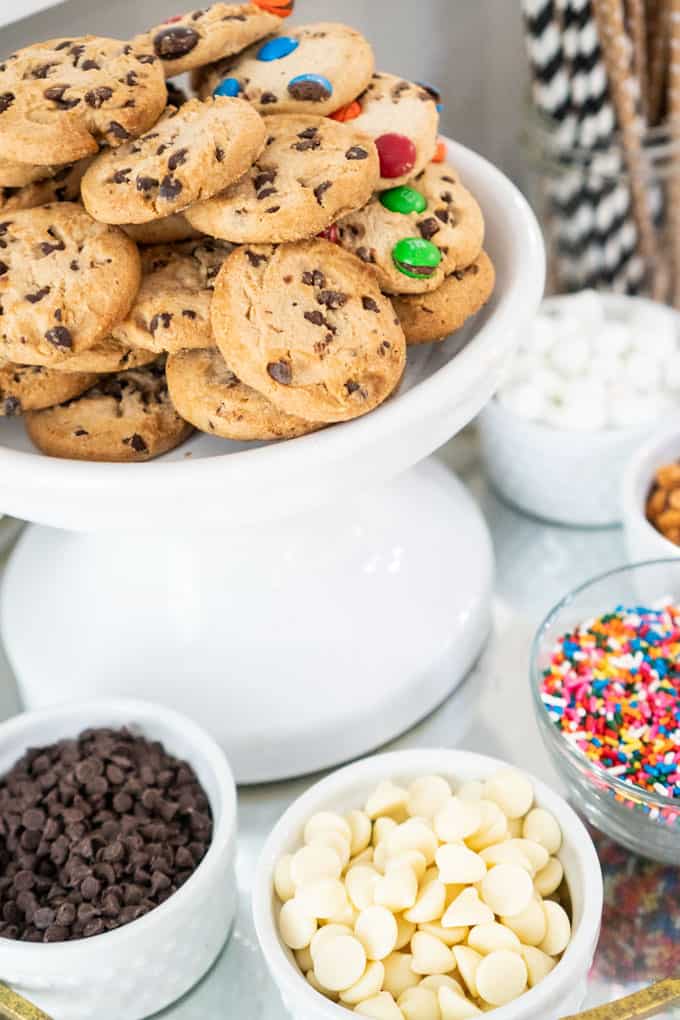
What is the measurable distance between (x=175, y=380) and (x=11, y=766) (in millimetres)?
240

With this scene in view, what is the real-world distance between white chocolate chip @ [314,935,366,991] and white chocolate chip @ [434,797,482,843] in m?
0.07

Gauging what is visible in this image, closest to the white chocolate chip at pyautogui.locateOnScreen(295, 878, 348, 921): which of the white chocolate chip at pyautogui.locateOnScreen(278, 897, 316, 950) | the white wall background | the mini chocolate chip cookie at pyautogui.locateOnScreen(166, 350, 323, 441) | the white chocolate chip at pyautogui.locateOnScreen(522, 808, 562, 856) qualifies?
the white chocolate chip at pyautogui.locateOnScreen(278, 897, 316, 950)

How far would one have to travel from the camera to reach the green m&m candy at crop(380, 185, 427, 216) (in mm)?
631

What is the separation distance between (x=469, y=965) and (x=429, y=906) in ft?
0.11

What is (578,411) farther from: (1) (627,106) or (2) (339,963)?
(2) (339,963)

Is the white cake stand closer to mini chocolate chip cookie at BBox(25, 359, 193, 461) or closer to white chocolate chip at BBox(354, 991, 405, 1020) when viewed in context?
mini chocolate chip cookie at BBox(25, 359, 193, 461)

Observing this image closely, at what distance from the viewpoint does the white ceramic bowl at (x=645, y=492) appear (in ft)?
2.61

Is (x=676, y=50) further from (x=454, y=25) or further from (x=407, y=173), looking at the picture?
(x=407, y=173)

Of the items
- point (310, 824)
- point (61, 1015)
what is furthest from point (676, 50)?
point (61, 1015)

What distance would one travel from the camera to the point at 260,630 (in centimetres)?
72

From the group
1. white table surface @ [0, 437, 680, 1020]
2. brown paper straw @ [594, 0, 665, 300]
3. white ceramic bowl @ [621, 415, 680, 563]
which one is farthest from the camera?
brown paper straw @ [594, 0, 665, 300]

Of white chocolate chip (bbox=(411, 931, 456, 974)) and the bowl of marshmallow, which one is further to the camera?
the bowl of marshmallow

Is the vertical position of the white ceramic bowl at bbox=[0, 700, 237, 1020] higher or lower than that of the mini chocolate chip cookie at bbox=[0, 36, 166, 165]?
lower

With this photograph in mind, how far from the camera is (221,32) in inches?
24.7
